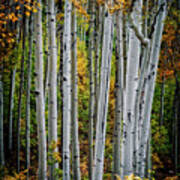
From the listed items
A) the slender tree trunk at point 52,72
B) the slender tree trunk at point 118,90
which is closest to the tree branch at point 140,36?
the slender tree trunk at point 118,90

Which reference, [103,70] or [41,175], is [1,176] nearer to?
[41,175]

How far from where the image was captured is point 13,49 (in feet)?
27.0

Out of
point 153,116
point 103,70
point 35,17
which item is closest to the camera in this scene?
point 103,70

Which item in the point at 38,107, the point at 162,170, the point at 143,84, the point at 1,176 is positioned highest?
the point at 143,84

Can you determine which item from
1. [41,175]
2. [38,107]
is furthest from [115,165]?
[38,107]

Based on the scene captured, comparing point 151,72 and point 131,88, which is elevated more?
point 151,72

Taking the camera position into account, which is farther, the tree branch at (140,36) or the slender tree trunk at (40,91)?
the slender tree trunk at (40,91)

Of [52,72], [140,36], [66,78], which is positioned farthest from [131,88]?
[52,72]

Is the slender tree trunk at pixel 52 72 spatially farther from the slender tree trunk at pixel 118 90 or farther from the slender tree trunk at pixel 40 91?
the slender tree trunk at pixel 118 90

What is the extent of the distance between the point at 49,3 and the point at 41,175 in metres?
3.14

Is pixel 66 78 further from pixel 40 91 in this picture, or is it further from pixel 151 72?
pixel 151 72

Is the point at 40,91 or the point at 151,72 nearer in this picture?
the point at 151,72

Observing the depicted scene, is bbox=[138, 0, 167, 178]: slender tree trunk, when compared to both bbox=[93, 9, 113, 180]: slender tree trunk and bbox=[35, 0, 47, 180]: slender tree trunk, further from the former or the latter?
bbox=[35, 0, 47, 180]: slender tree trunk

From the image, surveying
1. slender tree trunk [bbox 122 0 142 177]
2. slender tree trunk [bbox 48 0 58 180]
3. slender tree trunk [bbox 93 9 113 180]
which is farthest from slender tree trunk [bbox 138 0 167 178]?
slender tree trunk [bbox 48 0 58 180]
